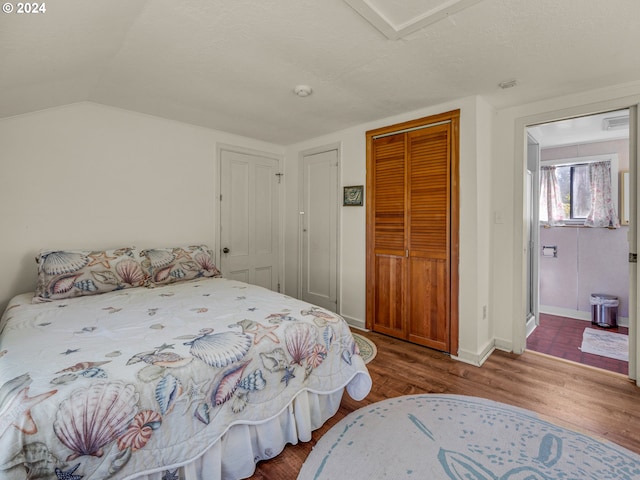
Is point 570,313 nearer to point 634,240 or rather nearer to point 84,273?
point 634,240

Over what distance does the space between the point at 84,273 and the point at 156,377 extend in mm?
1646

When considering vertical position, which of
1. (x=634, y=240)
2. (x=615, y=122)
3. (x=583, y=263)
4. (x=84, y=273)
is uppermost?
(x=615, y=122)

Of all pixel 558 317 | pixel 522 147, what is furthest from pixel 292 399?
pixel 558 317

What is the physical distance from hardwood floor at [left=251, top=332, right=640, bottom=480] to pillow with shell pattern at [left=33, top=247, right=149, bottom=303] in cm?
183

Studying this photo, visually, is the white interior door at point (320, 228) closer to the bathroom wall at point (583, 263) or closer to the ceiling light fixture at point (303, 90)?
the ceiling light fixture at point (303, 90)

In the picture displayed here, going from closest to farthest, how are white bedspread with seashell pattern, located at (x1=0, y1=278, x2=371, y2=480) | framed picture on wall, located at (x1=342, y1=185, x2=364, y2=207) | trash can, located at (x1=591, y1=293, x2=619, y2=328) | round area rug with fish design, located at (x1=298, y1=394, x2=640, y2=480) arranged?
1. white bedspread with seashell pattern, located at (x1=0, y1=278, x2=371, y2=480)
2. round area rug with fish design, located at (x1=298, y1=394, x2=640, y2=480)
3. framed picture on wall, located at (x1=342, y1=185, x2=364, y2=207)
4. trash can, located at (x1=591, y1=293, x2=619, y2=328)

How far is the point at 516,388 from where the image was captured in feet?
7.57

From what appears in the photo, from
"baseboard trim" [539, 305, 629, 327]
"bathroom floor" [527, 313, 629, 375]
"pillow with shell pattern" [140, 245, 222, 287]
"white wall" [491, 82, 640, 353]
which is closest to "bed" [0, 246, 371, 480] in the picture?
"pillow with shell pattern" [140, 245, 222, 287]

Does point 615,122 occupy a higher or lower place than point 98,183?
higher

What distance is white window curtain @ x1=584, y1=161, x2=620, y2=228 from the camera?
3.91 metres

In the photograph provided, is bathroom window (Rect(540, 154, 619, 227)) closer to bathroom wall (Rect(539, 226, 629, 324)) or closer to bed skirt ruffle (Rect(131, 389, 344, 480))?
bathroom wall (Rect(539, 226, 629, 324))

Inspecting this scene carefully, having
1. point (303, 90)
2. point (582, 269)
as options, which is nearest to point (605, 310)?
point (582, 269)

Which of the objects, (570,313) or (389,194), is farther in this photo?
(570,313)

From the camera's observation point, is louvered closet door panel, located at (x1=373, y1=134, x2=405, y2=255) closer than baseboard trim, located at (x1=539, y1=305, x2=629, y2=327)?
Yes
